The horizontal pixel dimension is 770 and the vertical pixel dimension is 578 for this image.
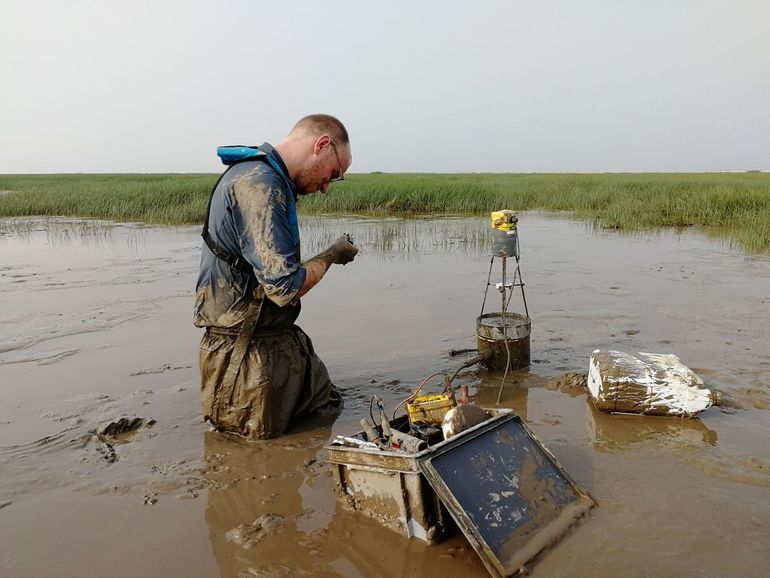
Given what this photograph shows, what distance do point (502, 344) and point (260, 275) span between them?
6.78 ft

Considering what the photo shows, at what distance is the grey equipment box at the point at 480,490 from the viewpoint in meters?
2.44

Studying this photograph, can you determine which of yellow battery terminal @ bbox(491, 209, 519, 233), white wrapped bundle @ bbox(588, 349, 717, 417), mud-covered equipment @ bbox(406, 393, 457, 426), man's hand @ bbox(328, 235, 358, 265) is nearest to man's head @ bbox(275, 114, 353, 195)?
man's hand @ bbox(328, 235, 358, 265)

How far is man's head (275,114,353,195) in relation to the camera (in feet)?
11.5

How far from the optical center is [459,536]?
8.75 ft

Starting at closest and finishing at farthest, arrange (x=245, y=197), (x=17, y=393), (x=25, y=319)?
(x=245, y=197) < (x=17, y=393) < (x=25, y=319)

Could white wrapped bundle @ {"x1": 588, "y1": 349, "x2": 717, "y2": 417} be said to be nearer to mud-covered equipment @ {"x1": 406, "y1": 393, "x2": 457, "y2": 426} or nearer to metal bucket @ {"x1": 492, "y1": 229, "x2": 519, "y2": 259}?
metal bucket @ {"x1": 492, "y1": 229, "x2": 519, "y2": 259}

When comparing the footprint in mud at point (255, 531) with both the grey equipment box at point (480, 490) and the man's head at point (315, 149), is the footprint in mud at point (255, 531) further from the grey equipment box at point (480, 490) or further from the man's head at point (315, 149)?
the man's head at point (315, 149)

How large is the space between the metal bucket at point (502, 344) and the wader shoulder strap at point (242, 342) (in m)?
1.82

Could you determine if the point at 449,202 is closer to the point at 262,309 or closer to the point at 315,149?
the point at 315,149

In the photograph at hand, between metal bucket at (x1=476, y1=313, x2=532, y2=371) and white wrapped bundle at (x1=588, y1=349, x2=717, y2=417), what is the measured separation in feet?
2.62

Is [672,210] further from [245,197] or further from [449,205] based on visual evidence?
[245,197]

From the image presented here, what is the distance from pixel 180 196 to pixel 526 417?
56.6 feet

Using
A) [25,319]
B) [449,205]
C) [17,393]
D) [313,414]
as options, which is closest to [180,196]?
[449,205]

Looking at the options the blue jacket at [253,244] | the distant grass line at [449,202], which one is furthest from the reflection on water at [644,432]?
the distant grass line at [449,202]
